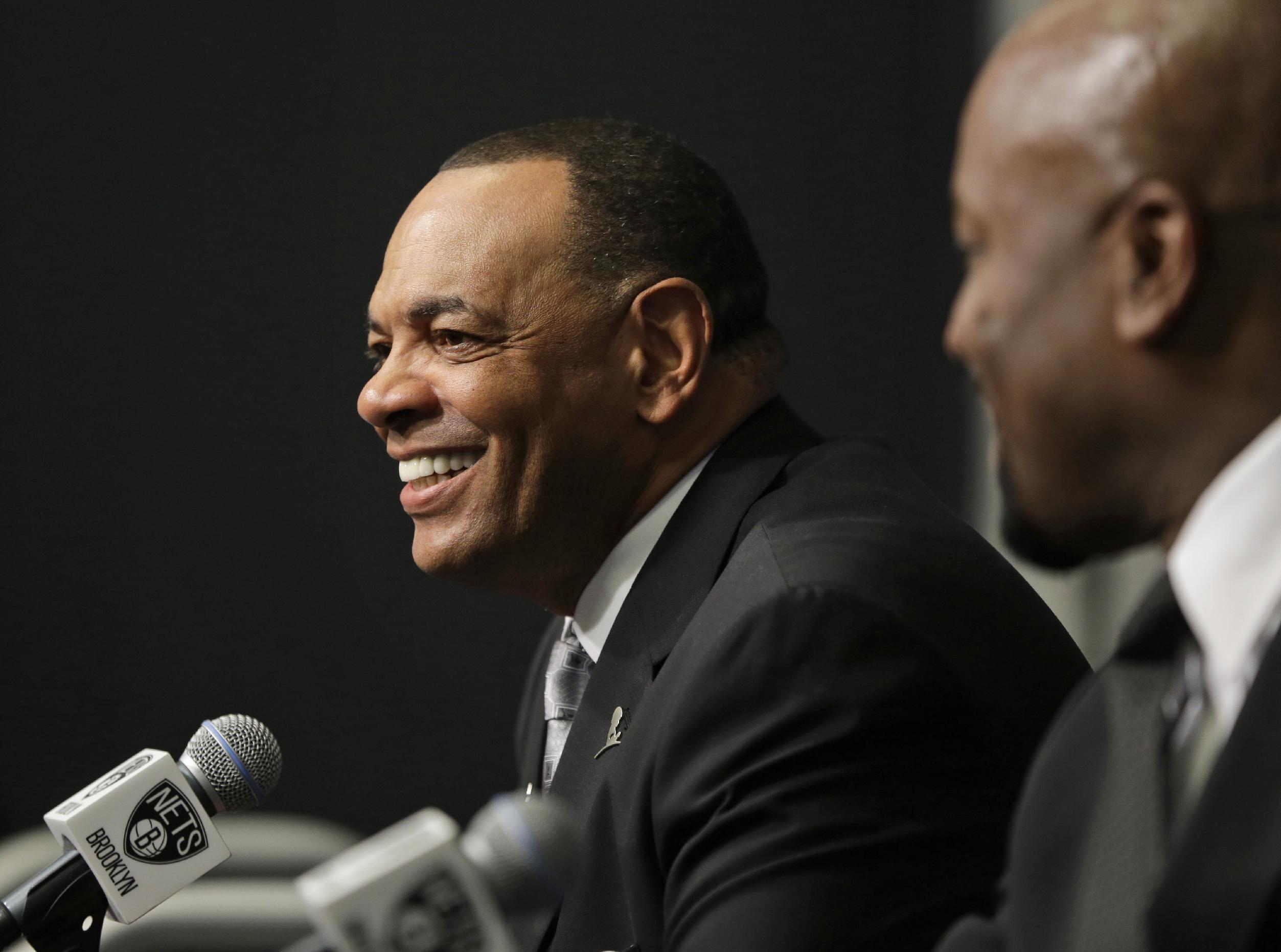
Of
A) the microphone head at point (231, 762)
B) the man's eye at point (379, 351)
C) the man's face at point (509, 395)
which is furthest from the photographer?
the man's eye at point (379, 351)

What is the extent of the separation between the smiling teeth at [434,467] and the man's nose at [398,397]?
46 mm

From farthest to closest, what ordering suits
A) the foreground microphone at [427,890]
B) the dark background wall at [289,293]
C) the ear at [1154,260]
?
the dark background wall at [289,293] < the ear at [1154,260] < the foreground microphone at [427,890]

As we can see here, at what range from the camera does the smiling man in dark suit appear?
3.44 ft

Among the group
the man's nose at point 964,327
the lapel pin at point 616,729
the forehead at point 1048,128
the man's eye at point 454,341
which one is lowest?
the lapel pin at point 616,729

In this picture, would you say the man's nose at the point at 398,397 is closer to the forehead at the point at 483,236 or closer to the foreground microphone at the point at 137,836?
the forehead at the point at 483,236

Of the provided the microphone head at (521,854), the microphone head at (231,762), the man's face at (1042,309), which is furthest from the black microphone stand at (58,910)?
the man's face at (1042,309)

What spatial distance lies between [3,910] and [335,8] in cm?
186

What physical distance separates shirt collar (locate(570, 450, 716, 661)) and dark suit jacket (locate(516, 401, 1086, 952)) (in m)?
0.16

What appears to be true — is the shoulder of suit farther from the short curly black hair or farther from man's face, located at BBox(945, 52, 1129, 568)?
man's face, located at BBox(945, 52, 1129, 568)

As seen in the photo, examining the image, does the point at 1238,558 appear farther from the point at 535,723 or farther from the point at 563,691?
the point at 535,723

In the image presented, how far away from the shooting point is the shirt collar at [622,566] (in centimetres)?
148

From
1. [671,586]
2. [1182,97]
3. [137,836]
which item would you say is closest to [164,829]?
[137,836]

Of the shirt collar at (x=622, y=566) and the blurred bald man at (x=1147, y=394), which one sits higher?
the blurred bald man at (x=1147, y=394)

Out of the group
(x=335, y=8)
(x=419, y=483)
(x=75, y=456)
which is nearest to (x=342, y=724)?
(x=75, y=456)
